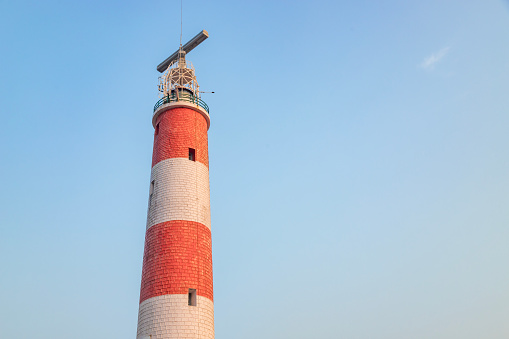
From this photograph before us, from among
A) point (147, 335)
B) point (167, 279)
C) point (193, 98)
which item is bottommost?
point (147, 335)

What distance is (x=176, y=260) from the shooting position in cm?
2634

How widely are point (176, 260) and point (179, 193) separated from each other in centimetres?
422

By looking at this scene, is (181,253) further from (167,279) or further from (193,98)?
(193,98)

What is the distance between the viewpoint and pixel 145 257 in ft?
91.3

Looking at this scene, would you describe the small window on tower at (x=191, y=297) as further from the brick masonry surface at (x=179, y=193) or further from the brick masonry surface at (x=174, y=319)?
the brick masonry surface at (x=179, y=193)

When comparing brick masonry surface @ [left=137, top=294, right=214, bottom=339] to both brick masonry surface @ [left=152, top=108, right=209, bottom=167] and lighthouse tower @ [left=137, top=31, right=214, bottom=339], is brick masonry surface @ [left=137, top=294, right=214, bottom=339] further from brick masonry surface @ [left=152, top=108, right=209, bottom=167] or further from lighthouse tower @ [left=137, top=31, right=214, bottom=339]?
brick masonry surface @ [left=152, top=108, right=209, bottom=167]

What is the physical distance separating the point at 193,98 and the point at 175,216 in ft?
31.1

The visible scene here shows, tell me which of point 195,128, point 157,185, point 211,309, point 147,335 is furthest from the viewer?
point 195,128

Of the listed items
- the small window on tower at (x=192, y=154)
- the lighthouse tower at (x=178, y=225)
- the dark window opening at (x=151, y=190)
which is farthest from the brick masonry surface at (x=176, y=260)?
the small window on tower at (x=192, y=154)

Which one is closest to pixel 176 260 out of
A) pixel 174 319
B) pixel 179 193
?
pixel 174 319

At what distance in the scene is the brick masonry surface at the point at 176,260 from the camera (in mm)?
25859

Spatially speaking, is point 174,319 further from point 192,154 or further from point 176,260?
point 192,154

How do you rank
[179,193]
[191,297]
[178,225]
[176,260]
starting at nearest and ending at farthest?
1. [191,297]
2. [176,260]
3. [178,225]
4. [179,193]

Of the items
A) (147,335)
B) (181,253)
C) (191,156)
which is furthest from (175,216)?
(147,335)
